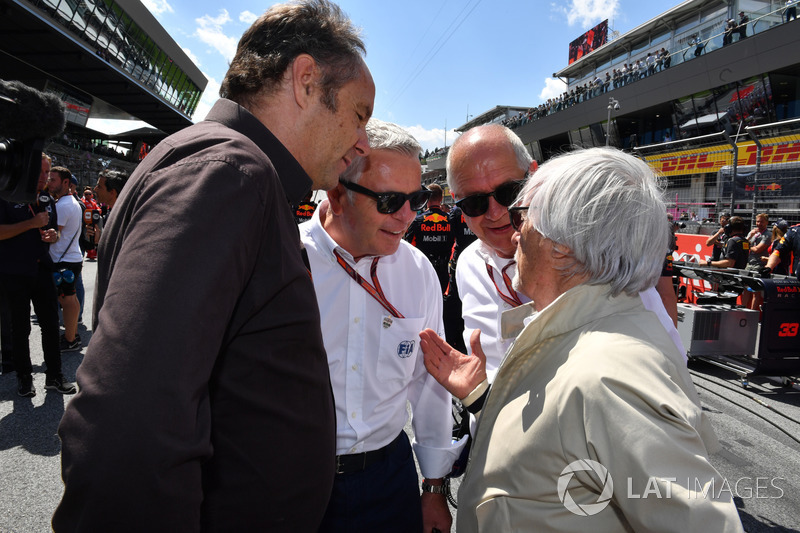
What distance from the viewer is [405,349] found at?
6.03ft

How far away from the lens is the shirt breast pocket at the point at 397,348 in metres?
1.79

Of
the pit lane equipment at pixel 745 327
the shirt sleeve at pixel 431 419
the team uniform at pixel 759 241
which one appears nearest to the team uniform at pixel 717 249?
the team uniform at pixel 759 241

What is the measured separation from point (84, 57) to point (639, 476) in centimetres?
3189

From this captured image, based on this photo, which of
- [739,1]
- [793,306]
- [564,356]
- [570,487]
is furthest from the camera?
[739,1]

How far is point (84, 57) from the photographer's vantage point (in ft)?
80.4

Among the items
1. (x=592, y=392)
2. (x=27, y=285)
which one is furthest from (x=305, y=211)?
(x=592, y=392)

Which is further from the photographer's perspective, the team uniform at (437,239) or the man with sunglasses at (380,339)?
the team uniform at (437,239)

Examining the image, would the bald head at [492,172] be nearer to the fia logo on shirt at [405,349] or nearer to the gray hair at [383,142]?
the gray hair at [383,142]

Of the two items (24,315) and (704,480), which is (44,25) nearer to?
(24,315)

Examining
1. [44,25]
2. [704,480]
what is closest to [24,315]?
[704,480]

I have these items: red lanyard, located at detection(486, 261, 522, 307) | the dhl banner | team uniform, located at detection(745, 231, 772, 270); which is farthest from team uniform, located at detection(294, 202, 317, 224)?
team uniform, located at detection(745, 231, 772, 270)

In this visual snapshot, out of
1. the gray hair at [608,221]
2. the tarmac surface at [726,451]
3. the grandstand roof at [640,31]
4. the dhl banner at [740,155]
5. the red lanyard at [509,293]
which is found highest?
the grandstand roof at [640,31]

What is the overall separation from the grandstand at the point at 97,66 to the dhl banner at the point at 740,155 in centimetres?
1988

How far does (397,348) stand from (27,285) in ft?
15.1
